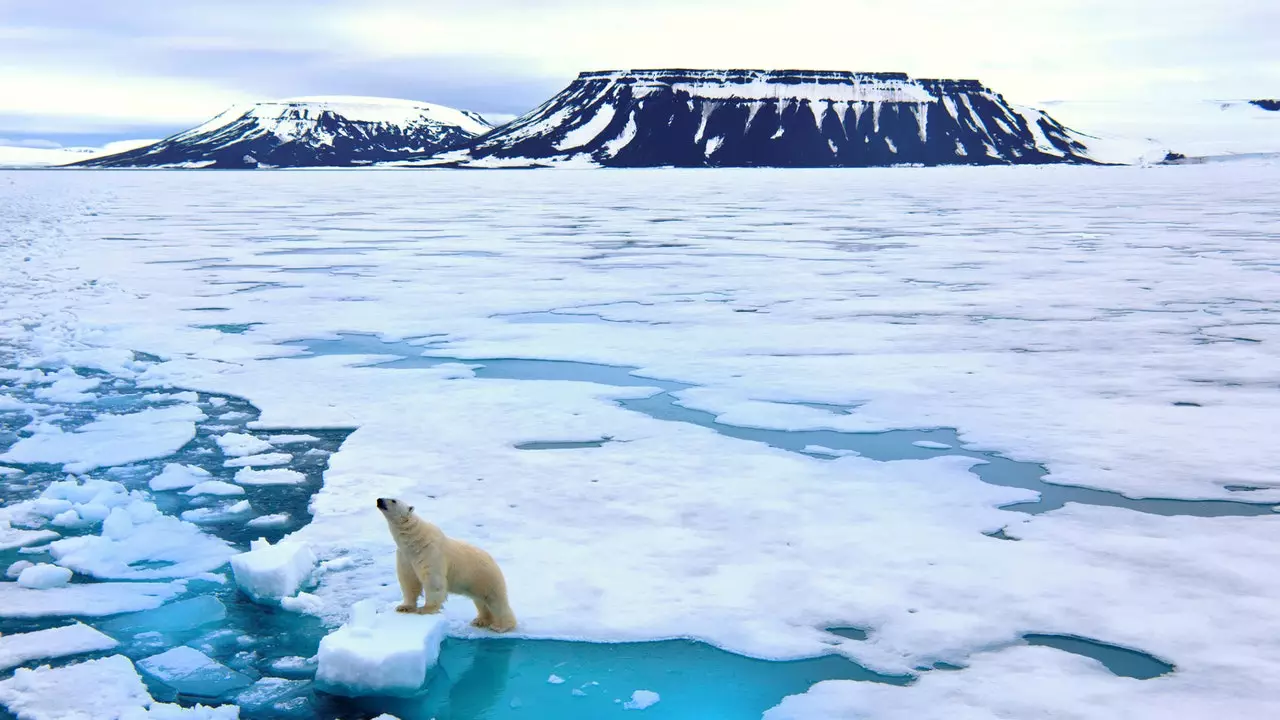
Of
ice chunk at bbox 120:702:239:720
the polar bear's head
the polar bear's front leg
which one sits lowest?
ice chunk at bbox 120:702:239:720

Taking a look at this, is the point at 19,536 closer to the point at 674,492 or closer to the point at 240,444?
the point at 240,444

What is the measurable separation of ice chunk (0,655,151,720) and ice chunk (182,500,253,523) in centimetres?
147

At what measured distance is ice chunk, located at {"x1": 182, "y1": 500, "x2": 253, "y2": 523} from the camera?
5.10 meters

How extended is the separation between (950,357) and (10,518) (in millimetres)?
7235

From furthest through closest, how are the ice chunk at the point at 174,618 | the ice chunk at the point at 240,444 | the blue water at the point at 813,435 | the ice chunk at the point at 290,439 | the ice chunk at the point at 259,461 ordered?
the ice chunk at the point at 290,439
the ice chunk at the point at 240,444
the ice chunk at the point at 259,461
the blue water at the point at 813,435
the ice chunk at the point at 174,618

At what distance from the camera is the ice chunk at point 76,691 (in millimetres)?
3326

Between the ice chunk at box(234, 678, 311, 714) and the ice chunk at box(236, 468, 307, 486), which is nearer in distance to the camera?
the ice chunk at box(234, 678, 311, 714)

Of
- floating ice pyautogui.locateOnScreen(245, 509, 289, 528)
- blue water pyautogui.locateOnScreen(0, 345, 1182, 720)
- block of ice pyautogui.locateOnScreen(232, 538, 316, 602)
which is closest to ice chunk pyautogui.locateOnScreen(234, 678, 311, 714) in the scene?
blue water pyautogui.locateOnScreen(0, 345, 1182, 720)

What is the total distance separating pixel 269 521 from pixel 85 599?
3.22 feet

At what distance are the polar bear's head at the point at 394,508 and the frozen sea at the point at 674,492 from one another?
582mm

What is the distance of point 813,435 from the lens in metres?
6.85

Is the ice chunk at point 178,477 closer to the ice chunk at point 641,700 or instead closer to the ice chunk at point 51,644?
the ice chunk at point 51,644

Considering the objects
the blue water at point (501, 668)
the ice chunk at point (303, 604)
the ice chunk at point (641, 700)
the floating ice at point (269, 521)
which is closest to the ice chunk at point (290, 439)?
the floating ice at point (269, 521)

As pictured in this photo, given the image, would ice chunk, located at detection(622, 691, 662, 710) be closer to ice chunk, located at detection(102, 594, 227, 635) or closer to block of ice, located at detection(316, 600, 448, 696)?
block of ice, located at detection(316, 600, 448, 696)
